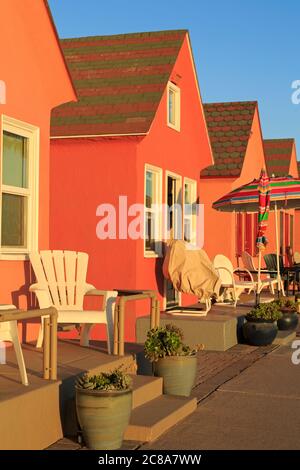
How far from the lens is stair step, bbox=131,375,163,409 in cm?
731

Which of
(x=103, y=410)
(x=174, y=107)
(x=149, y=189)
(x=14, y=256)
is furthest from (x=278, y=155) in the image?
(x=103, y=410)

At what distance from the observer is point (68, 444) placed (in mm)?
6363

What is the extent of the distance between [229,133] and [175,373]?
1361 centimetres

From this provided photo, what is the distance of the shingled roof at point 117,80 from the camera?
13.4 m

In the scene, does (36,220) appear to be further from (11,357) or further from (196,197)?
(196,197)

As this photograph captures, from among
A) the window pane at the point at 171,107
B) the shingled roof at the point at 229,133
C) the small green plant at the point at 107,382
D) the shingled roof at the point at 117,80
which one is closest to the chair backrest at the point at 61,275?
the small green plant at the point at 107,382

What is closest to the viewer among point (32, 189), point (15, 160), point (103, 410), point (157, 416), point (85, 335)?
point (103, 410)

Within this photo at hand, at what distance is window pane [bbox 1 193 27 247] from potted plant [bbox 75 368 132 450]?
374 centimetres

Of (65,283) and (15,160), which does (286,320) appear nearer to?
(65,283)

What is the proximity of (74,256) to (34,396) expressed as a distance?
3.99 m

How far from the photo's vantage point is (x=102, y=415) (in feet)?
19.9

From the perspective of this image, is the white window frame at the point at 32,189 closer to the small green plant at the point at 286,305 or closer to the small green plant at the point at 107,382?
the small green plant at the point at 107,382

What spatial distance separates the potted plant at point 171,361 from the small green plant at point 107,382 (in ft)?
5.51

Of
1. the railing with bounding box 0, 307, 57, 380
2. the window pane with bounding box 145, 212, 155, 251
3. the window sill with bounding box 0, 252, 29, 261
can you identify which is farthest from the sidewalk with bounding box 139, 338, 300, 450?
the window pane with bounding box 145, 212, 155, 251
